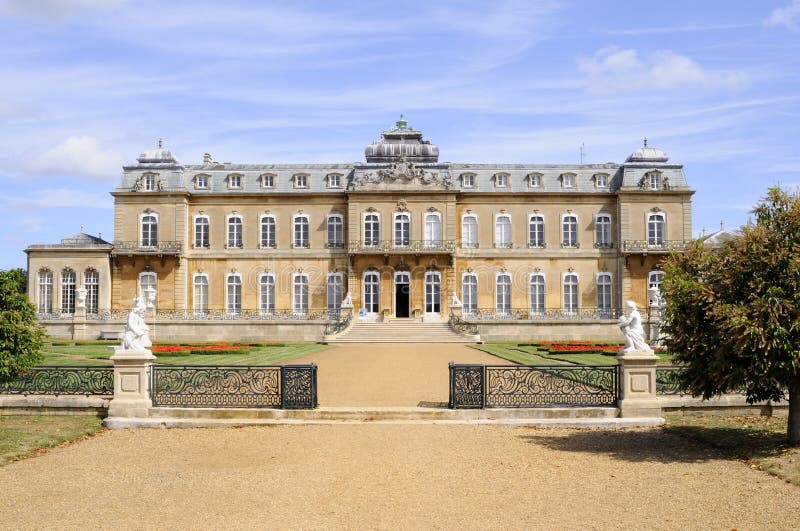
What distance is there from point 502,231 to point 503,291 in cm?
315

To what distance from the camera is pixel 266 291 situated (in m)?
40.5

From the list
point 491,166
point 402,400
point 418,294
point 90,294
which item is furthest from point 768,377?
point 90,294

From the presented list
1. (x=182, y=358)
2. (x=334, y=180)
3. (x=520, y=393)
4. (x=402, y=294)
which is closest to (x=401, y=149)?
(x=334, y=180)

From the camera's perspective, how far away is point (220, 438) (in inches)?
421

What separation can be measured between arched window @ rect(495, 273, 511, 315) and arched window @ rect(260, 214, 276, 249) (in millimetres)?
11965

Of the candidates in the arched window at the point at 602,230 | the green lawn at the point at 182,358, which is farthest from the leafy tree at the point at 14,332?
the arched window at the point at 602,230

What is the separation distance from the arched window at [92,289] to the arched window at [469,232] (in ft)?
61.8

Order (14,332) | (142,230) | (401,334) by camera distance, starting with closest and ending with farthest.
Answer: (14,332) < (401,334) < (142,230)

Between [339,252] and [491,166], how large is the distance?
9392 millimetres

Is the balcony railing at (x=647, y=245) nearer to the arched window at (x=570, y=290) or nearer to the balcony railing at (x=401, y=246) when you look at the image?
the arched window at (x=570, y=290)

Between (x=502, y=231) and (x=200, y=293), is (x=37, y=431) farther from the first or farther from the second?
(x=502, y=231)

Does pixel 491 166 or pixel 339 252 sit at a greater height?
pixel 491 166

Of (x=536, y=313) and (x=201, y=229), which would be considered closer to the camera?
(x=536, y=313)

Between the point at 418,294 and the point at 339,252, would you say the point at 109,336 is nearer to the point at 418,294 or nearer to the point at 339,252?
the point at 339,252
